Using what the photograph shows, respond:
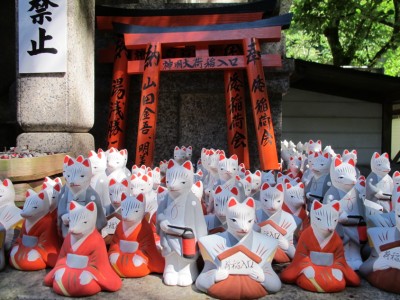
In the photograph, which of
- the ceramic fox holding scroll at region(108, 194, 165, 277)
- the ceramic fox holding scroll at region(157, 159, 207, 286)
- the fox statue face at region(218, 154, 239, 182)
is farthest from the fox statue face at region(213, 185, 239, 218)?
the fox statue face at region(218, 154, 239, 182)

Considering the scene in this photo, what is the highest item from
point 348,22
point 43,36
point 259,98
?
point 348,22

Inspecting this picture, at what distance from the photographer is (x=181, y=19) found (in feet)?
19.6

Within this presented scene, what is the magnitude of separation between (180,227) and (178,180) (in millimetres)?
319

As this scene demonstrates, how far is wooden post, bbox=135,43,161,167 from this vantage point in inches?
216

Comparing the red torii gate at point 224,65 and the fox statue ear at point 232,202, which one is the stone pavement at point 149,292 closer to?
the fox statue ear at point 232,202

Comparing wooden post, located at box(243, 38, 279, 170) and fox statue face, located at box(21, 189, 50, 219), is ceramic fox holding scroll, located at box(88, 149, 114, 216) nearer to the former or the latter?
fox statue face, located at box(21, 189, 50, 219)

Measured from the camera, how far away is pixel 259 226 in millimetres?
3014

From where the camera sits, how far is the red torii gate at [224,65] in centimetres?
545

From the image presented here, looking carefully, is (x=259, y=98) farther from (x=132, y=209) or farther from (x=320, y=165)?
(x=132, y=209)

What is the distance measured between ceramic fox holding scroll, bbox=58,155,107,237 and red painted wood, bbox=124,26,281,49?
119 inches

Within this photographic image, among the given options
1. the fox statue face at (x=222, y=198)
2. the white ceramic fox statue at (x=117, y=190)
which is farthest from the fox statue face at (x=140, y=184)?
the fox statue face at (x=222, y=198)

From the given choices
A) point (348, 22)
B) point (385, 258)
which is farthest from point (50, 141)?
point (348, 22)

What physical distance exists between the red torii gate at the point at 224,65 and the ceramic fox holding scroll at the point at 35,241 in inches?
102

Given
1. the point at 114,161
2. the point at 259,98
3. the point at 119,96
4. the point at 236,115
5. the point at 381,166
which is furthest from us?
the point at 119,96
